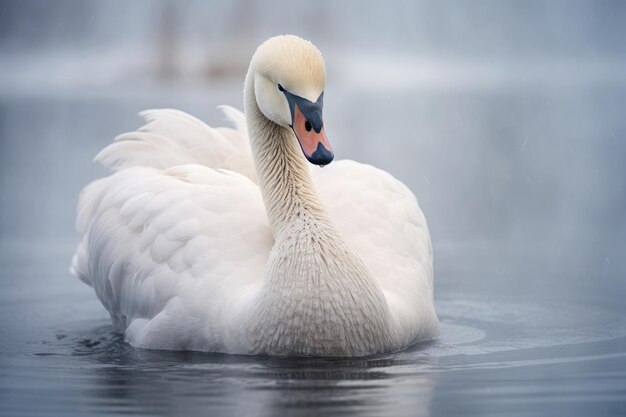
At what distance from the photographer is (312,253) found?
6848 millimetres

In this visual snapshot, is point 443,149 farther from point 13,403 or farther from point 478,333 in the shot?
point 13,403

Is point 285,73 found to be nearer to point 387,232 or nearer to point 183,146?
point 387,232

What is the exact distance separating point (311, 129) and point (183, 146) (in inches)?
82.2

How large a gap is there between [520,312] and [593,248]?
2.35m

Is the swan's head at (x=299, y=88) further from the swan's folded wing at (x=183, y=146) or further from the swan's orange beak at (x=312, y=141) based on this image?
the swan's folded wing at (x=183, y=146)

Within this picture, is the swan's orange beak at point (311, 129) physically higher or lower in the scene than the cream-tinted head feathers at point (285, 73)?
lower

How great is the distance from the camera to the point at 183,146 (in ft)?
28.0

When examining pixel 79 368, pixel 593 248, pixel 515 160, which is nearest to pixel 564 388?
pixel 79 368

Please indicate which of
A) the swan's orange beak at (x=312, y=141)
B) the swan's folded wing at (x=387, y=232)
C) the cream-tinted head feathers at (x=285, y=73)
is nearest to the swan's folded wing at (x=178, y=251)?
the swan's folded wing at (x=387, y=232)

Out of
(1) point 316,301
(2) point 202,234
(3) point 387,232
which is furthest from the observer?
(3) point 387,232

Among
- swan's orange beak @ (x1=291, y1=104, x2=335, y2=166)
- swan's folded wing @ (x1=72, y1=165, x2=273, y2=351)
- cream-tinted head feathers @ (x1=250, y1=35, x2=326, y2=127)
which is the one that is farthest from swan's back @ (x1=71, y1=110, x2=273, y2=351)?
swan's orange beak @ (x1=291, y1=104, x2=335, y2=166)

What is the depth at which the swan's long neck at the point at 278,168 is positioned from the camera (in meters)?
7.20

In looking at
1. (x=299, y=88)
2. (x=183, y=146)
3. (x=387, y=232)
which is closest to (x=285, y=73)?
(x=299, y=88)

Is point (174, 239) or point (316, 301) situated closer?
point (316, 301)
